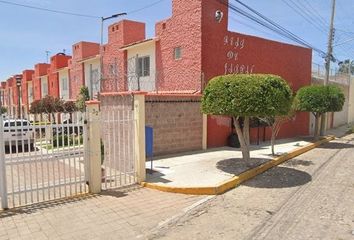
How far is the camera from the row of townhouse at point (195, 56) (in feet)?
44.6

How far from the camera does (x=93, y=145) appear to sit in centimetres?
734

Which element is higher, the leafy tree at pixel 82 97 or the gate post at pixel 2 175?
the leafy tree at pixel 82 97

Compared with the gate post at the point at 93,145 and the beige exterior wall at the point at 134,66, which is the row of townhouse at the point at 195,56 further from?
the gate post at the point at 93,145

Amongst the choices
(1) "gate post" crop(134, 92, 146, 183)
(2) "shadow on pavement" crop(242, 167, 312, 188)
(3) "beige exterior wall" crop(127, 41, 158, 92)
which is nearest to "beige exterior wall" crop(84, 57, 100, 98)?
(3) "beige exterior wall" crop(127, 41, 158, 92)

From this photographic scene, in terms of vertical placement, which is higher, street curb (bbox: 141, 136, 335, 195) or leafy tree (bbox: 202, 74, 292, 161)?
leafy tree (bbox: 202, 74, 292, 161)

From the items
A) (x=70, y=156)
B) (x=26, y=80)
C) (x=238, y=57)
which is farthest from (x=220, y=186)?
(x=26, y=80)

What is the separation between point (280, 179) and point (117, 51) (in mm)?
14410

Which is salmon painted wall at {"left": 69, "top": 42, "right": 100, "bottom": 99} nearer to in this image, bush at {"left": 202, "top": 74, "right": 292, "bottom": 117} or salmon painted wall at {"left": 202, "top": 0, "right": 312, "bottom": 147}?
salmon painted wall at {"left": 202, "top": 0, "right": 312, "bottom": 147}

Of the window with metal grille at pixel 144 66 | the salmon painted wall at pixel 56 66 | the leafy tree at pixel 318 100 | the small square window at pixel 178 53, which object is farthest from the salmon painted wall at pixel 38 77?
the leafy tree at pixel 318 100

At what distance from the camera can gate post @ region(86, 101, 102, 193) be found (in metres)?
7.33

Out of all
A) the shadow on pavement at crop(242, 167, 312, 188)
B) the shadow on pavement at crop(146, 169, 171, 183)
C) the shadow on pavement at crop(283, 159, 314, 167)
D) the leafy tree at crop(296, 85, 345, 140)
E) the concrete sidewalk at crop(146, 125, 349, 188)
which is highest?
the leafy tree at crop(296, 85, 345, 140)

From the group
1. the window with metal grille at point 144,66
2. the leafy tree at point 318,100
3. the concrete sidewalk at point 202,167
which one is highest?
the window with metal grille at point 144,66

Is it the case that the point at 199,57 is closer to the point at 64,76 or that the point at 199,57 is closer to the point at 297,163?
the point at 297,163

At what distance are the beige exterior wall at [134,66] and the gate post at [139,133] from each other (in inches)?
308
